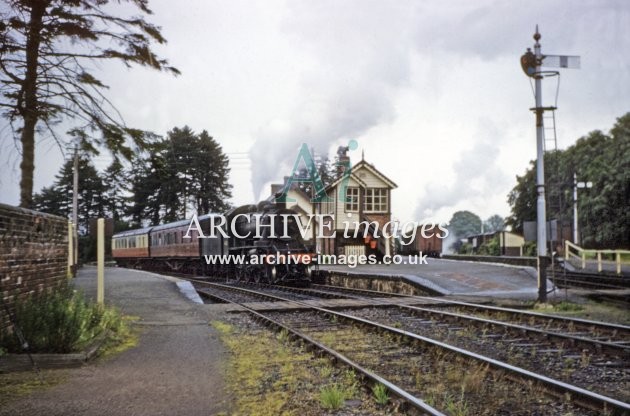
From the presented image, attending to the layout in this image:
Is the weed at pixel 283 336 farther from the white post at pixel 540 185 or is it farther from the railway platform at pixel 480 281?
the railway platform at pixel 480 281

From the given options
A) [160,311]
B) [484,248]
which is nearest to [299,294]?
[160,311]

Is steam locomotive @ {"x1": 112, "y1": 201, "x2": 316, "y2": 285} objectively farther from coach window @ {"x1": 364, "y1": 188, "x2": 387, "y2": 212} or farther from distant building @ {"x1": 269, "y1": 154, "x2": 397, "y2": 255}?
coach window @ {"x1": 364, "y1": 188, "x2": 387, "y2": 212}

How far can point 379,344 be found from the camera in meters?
8.56

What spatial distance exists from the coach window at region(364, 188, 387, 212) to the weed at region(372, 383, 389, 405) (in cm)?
2961

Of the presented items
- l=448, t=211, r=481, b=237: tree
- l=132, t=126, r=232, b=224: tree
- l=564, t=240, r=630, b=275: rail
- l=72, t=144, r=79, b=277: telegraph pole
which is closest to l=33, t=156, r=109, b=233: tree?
l=132, t=126, r=232, b=224: tree

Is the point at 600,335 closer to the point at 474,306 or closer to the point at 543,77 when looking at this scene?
the point at 474,306

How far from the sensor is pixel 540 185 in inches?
511

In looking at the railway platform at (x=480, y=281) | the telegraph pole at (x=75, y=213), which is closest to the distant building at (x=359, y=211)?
the railway platform at (x=480, y=281)

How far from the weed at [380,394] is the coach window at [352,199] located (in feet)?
95.4

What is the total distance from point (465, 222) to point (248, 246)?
426 ft

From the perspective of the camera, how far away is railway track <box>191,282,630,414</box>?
523 cm

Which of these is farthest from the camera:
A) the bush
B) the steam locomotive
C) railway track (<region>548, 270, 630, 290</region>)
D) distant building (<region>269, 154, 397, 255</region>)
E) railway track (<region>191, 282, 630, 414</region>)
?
distant building (<region>269, 154, 397, 255</region>)

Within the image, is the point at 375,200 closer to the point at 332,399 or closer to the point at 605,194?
the point at 605,194

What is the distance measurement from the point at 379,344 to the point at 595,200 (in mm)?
35070
